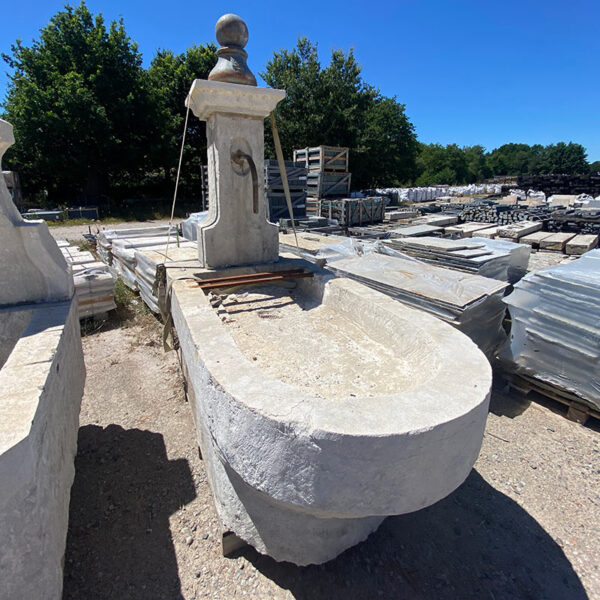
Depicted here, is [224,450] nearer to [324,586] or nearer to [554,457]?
[324,586]

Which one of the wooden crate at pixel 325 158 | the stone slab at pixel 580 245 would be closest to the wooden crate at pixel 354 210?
the wooden crate at pixel 325 158

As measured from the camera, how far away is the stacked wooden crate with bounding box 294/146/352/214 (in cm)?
1398

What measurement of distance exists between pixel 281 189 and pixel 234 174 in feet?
29.0

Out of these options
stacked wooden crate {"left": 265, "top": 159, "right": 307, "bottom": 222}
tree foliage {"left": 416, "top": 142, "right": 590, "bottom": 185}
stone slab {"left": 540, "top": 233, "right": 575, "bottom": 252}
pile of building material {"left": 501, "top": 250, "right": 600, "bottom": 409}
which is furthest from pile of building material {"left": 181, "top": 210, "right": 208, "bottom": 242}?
tree foliage {"left": 416, "top": 142, "right": 590, "bottom": 185}

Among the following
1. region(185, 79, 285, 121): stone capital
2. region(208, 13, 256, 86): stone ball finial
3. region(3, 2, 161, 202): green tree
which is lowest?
region(185, 79, 285, 121): stone capital

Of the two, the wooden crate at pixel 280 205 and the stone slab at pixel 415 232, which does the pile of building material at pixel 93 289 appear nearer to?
the stone slab at pixel 415 232

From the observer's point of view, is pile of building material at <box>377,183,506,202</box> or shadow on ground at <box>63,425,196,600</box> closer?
shadow on ground at <box>63,425,196,600</box>

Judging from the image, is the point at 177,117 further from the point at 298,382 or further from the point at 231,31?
the point at 298,382

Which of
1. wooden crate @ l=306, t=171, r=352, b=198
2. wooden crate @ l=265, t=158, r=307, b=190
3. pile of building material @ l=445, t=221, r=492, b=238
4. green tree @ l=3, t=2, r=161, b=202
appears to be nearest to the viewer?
pile of building material @ l=445, t=221, r=492, b=238

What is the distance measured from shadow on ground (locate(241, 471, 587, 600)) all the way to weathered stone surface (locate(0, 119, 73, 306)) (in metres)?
2.44

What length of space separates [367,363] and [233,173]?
253cm

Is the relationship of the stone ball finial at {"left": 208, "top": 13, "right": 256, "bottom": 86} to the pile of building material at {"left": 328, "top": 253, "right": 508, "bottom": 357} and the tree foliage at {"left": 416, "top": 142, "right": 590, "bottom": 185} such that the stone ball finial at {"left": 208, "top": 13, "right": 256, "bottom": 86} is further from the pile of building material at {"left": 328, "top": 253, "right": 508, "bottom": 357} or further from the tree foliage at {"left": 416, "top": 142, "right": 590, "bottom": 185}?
the tree foliage at {"left": 416, "top": 142, "right": 590, "bottom": 185}

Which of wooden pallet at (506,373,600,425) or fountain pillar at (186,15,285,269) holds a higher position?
fountain pillar at (186,15,285,269)

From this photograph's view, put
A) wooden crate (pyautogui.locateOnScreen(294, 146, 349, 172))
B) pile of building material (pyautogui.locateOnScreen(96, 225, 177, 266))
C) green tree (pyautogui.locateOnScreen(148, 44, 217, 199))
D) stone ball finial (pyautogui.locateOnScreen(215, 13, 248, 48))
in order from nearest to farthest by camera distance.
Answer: stone ball finial (pyautogui.locateOnScreen(215, 13, 248, 48)) → pile of building material (pyautogui.locateOnScreen(96, 225, 177, 266)) → wooden crate (pyautogui.locateOnScreen(294, 146, 349, 172)) → green tree (pyautogui.locateOnScreen(148, 44, 217, 199))
